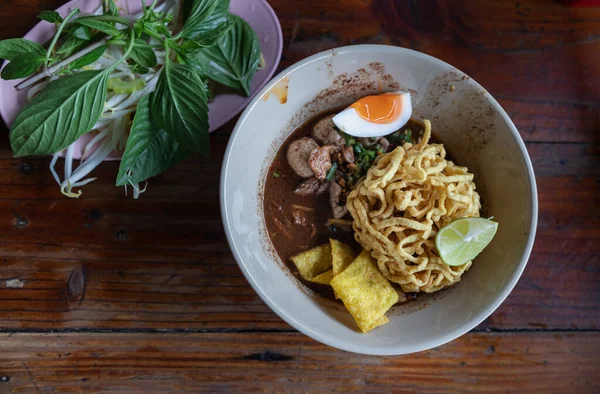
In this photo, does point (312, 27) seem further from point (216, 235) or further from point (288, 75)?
point (216, 235)

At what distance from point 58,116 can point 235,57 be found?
2.01 feet

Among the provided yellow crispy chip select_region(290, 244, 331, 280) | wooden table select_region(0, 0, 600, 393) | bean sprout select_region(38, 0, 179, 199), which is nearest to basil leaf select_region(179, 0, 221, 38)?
bean sprout select_region(38, 0, 179, 199)

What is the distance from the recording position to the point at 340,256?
5.38 ft

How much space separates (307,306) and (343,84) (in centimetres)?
75

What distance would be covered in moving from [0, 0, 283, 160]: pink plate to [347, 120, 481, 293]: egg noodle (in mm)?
547

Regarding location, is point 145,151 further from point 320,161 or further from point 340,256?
point 340,256

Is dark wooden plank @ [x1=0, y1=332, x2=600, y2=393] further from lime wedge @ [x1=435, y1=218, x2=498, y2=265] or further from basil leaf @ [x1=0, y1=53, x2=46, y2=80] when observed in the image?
basil leaf @ [x1=0, y1=53, x2=46, y2=80]

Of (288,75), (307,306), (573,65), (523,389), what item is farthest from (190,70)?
(523,389)

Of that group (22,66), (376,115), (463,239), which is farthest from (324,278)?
(22,66)

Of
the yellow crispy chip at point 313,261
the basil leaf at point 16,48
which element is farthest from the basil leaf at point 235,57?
the yellow crispy chip at point 313,261

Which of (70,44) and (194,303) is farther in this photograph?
(194,303)

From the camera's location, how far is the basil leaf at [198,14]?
61.0 inches

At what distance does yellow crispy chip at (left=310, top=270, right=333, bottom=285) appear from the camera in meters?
1.65

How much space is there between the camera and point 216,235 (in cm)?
182
